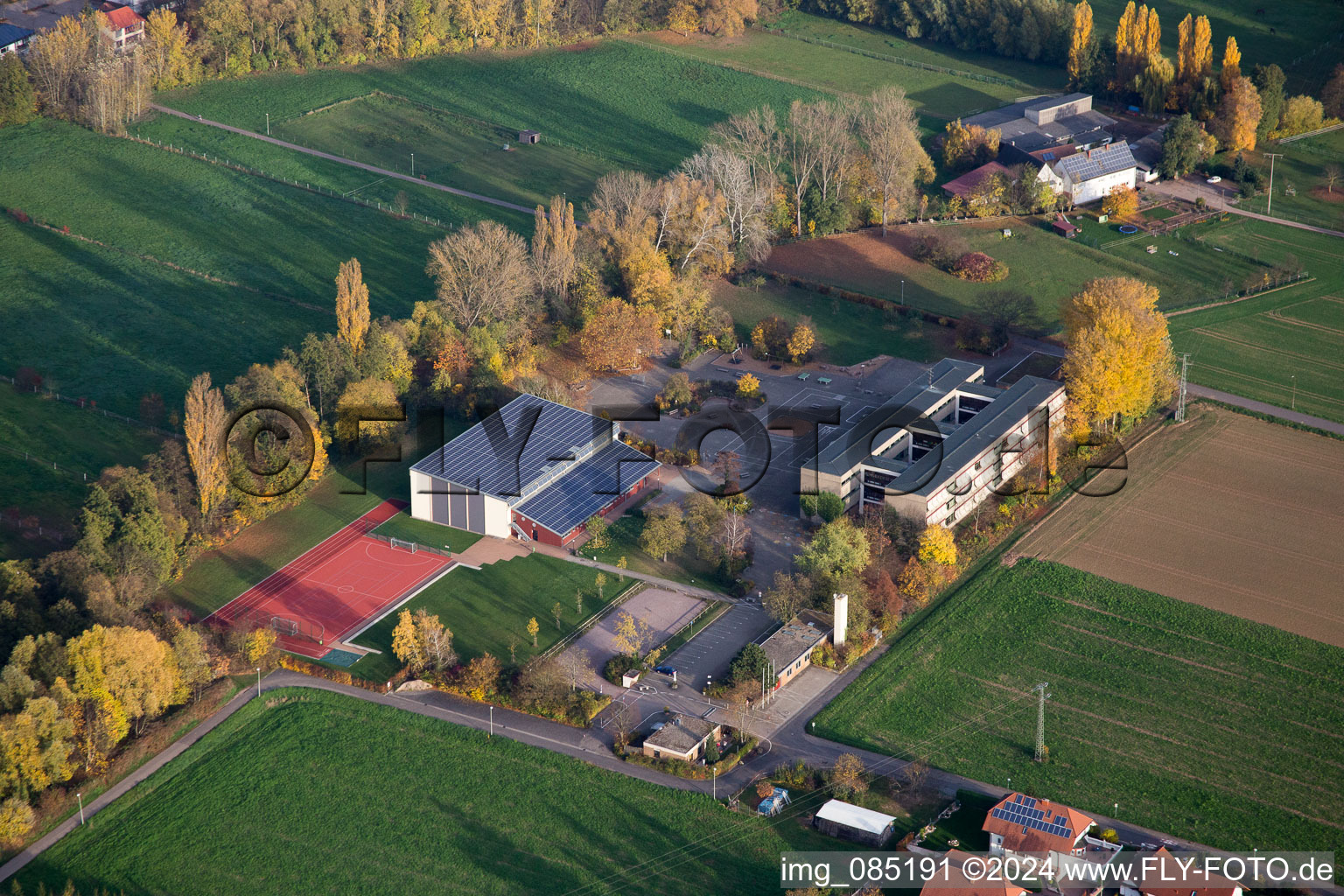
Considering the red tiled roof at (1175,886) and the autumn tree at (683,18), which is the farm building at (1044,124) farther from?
the red tiled roof at (1175,886)

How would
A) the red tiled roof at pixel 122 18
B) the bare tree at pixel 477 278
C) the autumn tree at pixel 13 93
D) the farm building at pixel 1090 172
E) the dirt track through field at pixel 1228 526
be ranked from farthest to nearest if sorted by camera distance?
the red tiled roof at pixel 122 18
the autumn tree at pixel 13 93
the farm building at pixel 1090 172
the bare tree at pixel 477 278
the dirt track through field at pixel 1228 526

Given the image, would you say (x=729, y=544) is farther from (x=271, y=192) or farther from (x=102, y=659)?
(x=271, y=192)

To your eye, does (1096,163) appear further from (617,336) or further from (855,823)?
(855,823)

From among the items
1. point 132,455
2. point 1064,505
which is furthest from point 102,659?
point 1064,505

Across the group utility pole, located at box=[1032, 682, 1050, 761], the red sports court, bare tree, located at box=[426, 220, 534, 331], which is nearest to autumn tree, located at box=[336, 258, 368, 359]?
bare tree, located at box=[426, 220, 534, 331]

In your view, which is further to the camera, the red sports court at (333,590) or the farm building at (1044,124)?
the farm building at (1044,124)

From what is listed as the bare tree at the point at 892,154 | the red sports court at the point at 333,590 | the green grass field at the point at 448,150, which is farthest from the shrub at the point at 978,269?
the red sports court at the point at 333,590

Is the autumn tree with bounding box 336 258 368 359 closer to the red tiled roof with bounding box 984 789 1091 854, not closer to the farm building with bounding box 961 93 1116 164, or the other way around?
the red tiled roof with bounding box 984 789 1091 854
